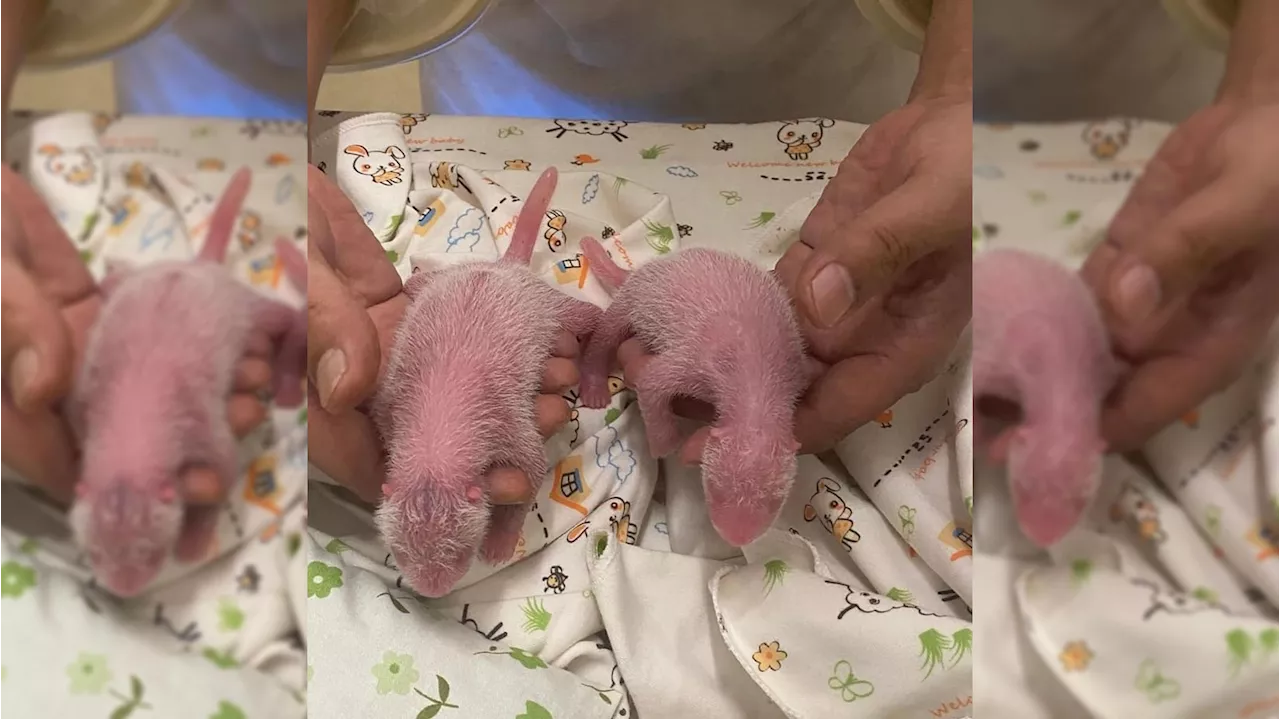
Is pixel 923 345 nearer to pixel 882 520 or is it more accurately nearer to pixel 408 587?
pixel 882 520

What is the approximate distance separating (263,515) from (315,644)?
404 millimetres

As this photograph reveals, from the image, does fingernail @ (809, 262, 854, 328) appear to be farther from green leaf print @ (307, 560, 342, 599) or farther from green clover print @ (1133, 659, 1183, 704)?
green leaf print @ (307, 560, 342, 599)

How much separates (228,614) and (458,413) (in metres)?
0.39

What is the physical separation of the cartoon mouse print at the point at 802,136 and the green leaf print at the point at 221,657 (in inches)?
30.4

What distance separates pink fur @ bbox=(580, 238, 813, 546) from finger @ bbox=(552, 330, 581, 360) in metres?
0.02

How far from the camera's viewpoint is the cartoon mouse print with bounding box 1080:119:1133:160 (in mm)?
287

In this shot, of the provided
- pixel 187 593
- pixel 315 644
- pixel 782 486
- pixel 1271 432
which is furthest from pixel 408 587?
pixel 1271 432

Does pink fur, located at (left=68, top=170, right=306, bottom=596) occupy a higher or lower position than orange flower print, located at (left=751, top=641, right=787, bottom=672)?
higher

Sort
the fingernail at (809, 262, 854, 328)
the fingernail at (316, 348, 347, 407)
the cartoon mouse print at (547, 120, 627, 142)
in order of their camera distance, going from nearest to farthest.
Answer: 1. the fingernail at (316, 348, 347, 407)
2. the fingernail at (809, 262, 854, 328)
3. the cartoon mouse print at (547, 120, 627, 142)

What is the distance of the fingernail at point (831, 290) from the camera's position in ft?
1.83

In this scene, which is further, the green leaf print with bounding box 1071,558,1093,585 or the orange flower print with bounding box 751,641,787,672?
the orange flower print with bounding box 751,641,787,672

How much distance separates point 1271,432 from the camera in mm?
347

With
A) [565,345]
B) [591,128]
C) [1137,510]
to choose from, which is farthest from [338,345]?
[591,128]

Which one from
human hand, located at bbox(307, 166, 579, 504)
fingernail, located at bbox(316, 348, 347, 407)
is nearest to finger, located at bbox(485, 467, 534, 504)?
human hand, located at bbox(307, 166, 579, 504)
